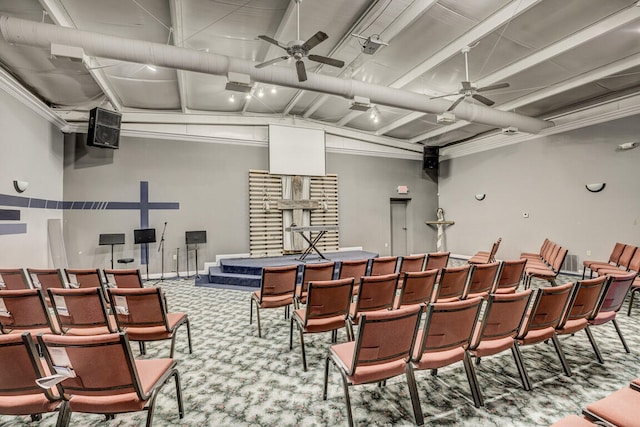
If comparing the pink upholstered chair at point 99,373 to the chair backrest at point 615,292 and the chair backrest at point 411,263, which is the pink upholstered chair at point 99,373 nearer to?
the chair backrest at point 411,263

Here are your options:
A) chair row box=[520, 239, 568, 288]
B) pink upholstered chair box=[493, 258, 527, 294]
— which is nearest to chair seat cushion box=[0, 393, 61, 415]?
pink upholstered chair box=[493, 258, 527, 294]

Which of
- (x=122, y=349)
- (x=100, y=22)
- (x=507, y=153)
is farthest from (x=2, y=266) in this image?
(x=507, y=153)

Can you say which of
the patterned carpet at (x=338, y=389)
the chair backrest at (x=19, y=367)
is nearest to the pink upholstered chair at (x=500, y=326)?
the patterned carpet at (x=338, y=389)

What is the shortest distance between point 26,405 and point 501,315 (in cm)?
297

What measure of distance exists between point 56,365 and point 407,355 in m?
2.02

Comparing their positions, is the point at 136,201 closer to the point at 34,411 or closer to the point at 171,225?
the point at 171,225

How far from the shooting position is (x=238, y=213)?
8.16 metres

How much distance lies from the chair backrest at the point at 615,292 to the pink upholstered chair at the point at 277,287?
305cm

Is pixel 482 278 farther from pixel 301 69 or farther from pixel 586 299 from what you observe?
pixel 301 69

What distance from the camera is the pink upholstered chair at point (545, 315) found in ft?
7.94

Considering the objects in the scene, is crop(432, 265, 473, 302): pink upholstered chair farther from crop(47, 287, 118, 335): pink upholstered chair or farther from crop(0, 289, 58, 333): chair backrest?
crop(0, 289, 58, 333): chair backrest

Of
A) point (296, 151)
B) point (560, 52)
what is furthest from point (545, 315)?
point (296, 151)

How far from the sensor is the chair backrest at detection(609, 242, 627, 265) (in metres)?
5.91

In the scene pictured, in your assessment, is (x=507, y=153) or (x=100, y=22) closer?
(x=100, y=22)
